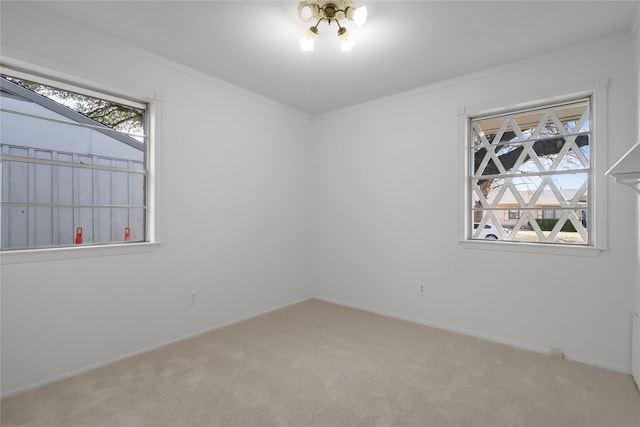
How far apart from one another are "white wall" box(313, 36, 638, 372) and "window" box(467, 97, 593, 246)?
0.63ft

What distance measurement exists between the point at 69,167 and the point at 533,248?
3778 mm

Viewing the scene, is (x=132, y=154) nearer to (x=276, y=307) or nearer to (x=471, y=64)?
(x=276, y=307)

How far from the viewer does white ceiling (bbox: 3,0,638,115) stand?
2135 millimetres

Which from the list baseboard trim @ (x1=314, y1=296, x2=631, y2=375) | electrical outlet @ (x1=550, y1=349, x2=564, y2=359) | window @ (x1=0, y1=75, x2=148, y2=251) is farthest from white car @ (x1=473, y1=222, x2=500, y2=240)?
window @ (x1=0, y1=75, x2=148, y2=251)

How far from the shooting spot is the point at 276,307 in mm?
3924

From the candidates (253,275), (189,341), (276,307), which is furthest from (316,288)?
(189,341)

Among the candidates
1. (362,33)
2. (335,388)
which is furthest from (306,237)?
(362,33)

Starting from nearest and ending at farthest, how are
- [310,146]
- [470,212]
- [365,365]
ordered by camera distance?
1. [365,365]
2. [470,212]
3. [310,146]

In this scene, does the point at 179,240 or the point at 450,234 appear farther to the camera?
the point at 450,234

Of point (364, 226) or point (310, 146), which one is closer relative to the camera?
point (364, 226)

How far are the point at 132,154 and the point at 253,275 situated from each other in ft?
5.66

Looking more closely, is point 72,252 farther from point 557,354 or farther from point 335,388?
point 557,354

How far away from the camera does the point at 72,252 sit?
7.68 feet

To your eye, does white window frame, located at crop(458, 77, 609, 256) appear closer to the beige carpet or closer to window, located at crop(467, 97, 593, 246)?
window, located at crop(467, 97, 593, 246)
